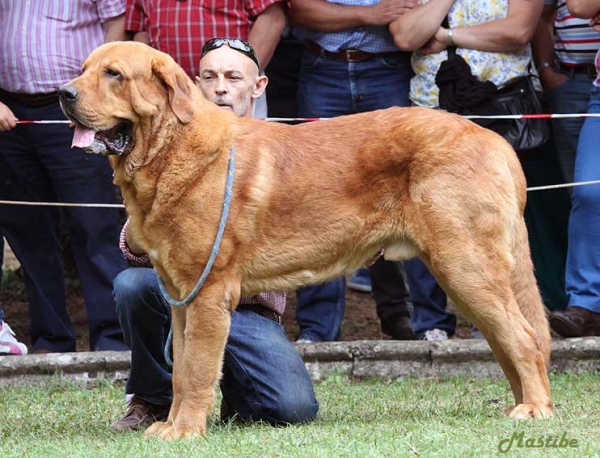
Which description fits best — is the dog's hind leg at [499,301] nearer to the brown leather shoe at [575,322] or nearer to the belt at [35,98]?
the brown leather shoe at [575,322]

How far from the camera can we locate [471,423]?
216 inches

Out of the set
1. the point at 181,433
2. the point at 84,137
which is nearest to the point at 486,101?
the point at 84,137

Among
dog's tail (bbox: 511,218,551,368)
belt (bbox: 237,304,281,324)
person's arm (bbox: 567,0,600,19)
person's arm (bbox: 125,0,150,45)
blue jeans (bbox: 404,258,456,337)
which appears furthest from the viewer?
person's arm (bbox: 125,0,150,45)

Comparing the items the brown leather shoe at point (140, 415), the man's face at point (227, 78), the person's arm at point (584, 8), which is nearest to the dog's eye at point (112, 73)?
the man's face at point (227, 78)

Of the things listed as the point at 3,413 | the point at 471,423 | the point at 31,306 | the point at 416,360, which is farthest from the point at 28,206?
the point at 471,423

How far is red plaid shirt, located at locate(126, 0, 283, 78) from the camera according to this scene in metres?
7.46

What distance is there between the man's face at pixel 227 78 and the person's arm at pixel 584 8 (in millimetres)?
2273

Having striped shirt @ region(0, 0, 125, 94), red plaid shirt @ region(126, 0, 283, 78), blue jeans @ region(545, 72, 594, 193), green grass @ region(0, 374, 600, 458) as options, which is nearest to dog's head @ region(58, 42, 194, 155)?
green grass @ region(0, 374, 600, 458)

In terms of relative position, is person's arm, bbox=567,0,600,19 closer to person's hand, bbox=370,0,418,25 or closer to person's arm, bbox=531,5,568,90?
person's arm, bbox=531,5,568,90

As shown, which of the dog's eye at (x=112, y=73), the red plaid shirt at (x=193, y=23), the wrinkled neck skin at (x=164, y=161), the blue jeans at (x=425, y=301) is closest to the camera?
the dog's eye at (x=112, y=73)

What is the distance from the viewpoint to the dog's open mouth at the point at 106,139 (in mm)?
5195

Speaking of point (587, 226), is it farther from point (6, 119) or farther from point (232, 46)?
point (6, 119)

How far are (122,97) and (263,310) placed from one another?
1.45 metres

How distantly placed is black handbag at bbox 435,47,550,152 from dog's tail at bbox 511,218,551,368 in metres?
1.95
